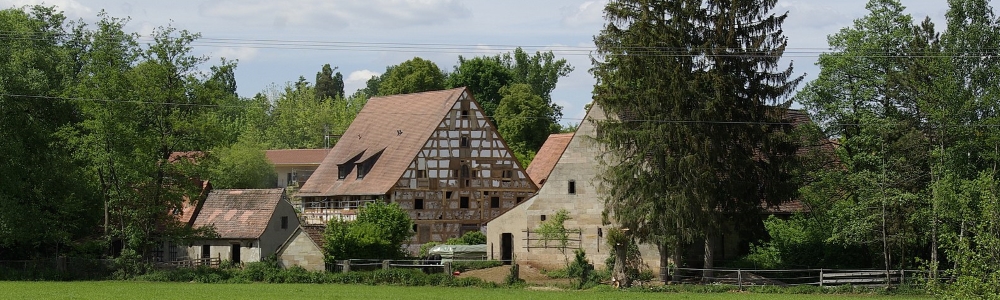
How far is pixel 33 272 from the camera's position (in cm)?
4959

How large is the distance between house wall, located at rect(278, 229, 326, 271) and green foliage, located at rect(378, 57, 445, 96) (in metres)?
43.6

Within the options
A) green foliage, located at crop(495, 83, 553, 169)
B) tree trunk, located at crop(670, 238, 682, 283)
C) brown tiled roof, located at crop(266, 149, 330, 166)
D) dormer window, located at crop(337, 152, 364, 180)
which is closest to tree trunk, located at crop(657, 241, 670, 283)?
tree trunk, located at crop(670, 238, 682, 283)

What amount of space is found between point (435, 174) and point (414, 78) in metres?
27.1

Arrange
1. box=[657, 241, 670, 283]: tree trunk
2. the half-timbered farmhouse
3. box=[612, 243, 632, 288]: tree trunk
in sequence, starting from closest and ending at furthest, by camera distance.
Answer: box=[612, 243, 632, 288]: tree trunk
box=[657, 241, 670, 283]: tree trunk
the half-timbered farmhouse

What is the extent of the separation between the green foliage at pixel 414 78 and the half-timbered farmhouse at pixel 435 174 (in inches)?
902

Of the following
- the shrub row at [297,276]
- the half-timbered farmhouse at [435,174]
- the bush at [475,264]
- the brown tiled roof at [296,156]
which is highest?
the brown tiled roof at [296,156]

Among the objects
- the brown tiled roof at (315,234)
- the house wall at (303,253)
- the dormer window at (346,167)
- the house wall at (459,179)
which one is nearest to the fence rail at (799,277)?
the house wall at (303,253)

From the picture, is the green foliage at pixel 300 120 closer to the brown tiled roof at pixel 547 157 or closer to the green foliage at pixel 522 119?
the green foliage at pixel 522 119

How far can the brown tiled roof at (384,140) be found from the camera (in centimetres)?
6662

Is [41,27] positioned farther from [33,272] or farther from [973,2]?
[973,2]

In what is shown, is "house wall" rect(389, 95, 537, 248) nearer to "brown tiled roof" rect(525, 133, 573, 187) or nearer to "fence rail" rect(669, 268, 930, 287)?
"brown tiled roof" rect(525, 133, 573, 187)

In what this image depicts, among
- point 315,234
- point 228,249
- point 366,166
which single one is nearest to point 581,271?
point 315,234

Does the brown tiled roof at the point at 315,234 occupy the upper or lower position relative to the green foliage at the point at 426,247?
upper

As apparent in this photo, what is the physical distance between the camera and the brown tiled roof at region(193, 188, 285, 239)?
56178 mm
